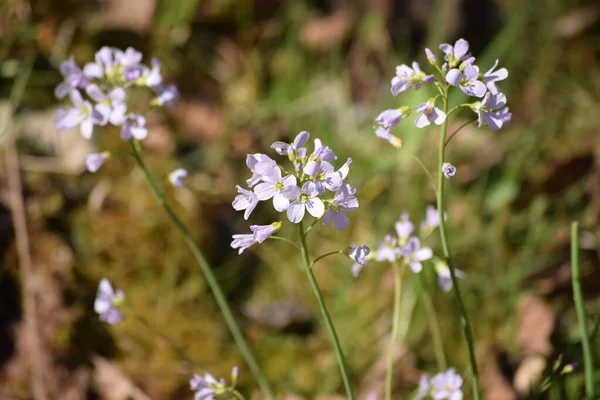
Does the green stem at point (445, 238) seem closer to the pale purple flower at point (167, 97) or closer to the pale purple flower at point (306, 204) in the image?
the pale purple flower at point (306, 204)

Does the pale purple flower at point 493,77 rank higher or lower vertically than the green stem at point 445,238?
higher

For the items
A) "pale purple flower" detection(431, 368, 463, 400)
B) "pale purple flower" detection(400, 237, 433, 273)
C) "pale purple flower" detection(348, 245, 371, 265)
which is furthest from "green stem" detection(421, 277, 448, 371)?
"pale purple flower" detection(348, 245, 371, 265)

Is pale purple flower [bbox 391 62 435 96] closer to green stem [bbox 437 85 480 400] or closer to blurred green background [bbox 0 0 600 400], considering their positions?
green stem [bbox 437 85 480 400]

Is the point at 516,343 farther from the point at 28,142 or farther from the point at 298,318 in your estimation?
the point at 28,142

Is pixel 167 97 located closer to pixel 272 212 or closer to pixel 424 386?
pixel 424 386

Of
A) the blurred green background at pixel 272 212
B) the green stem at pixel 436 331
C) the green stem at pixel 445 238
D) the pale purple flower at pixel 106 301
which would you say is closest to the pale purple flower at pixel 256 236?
the green stem at pixel 445 238

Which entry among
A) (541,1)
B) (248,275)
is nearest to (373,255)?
(248,275)
